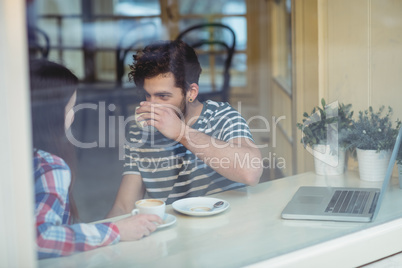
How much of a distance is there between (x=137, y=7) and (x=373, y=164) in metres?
1.80

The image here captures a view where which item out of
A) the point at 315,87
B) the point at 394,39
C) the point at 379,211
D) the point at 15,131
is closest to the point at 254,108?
the point at 315,87

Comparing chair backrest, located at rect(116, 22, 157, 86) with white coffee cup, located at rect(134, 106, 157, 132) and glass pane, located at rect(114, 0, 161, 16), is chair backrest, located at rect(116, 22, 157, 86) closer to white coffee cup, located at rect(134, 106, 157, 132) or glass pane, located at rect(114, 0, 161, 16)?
glass pane, located at rect(114, 0, 161, 16)

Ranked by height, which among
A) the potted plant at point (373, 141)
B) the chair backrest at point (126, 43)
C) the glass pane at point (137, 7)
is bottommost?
the potted plant at point (373, 141)

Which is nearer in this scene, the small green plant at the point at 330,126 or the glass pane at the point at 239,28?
the small green plant at the point at 330,126

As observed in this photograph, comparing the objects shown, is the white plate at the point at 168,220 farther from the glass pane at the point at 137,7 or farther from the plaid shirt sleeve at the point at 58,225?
the glass pane at the point at 137,7

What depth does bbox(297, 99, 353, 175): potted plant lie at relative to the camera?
1.42 m

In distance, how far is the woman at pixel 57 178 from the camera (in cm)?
75

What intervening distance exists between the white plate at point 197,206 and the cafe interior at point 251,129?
0.04 feet

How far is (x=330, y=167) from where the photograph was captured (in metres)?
1.42

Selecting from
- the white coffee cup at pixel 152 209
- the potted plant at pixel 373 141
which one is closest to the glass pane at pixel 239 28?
the potted plant at pixel 373 141

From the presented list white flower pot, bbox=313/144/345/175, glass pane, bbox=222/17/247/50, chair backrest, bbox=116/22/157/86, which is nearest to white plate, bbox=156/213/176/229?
white flower pot, bbox=313/144/345/175

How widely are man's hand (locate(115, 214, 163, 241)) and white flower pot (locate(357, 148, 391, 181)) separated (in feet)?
2.04

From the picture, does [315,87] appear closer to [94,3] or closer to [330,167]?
[330,167]

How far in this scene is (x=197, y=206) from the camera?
1084 mm
